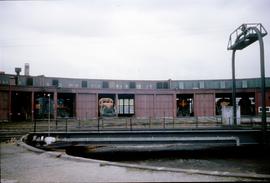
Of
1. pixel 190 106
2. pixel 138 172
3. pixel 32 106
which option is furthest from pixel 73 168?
pixel 190 106

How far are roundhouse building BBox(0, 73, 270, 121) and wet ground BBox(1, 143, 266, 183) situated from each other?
103 ft

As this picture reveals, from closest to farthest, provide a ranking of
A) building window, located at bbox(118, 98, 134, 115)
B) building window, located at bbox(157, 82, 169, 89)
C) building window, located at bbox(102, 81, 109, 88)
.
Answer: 1. building window, located at bbox(102, 81, 109, 88)
2. building window, located at bbox(157, 82, 169, 89)
3. building window, located at bbox(118, 98, 134, 115)

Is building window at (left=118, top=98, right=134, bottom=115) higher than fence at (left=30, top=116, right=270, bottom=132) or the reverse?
higher

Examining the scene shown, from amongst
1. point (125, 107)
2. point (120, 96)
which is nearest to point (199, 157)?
point (120, 96)

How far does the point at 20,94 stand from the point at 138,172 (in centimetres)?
3972

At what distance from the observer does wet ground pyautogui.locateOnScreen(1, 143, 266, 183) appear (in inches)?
267

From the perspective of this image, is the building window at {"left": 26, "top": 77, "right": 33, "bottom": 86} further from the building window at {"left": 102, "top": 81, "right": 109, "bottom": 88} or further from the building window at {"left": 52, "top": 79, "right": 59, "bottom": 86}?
the building window at {"left": 102, "top": 81, "right": 109, "bottom": 88}

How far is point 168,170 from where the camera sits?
25.1 ft

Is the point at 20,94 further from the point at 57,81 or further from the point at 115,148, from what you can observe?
the point at 115,148

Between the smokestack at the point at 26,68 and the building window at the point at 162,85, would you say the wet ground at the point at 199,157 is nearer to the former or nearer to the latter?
the building window at the point at 162,85

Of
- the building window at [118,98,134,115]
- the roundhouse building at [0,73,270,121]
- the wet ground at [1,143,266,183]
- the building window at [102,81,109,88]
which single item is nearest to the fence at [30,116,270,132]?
the wet ground at [1,143,266,183]

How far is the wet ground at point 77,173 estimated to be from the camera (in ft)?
22.3

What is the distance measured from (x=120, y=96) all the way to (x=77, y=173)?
44.4 meters

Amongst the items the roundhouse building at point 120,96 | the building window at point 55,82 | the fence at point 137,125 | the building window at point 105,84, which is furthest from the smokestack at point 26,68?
the fence at point 137,125
